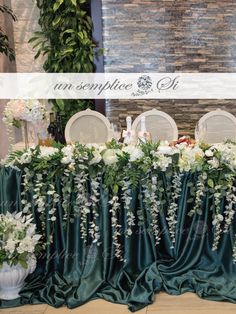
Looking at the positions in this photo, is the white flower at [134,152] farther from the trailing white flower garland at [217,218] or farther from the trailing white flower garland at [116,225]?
the trailing white flower garland at [217,218]

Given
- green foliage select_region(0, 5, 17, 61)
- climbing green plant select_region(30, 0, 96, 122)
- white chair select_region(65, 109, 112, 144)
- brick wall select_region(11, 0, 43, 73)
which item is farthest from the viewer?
brick wall select_region(11, 0, 43, 73)

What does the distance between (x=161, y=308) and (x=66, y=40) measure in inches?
124

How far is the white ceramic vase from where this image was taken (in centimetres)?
240

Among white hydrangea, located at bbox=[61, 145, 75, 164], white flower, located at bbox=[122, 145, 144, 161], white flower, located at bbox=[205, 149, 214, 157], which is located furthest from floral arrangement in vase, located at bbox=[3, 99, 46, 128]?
white flower, located at bbox=[205, 149, 214, 157]

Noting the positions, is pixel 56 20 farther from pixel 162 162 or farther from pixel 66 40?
pixel 162 162

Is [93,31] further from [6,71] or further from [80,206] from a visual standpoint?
[80,206]

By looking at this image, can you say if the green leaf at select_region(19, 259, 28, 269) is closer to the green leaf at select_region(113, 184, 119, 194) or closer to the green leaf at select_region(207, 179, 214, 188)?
the green leaf at select_region(113, 184, 119, 194)

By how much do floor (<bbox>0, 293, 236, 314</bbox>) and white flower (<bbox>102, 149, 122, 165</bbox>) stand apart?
0.86m

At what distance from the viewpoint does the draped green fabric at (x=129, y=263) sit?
2.48 m

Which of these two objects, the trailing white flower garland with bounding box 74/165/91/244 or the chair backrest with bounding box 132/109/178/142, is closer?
the trailing white flower garland with bounding box 74/165/91/244

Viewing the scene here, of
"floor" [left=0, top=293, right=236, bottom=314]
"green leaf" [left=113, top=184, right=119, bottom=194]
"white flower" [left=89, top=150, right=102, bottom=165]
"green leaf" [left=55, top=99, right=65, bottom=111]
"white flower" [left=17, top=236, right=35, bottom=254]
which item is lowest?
"floor" [left=0, top=293, right=236, bottom=314]

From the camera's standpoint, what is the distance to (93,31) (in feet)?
15.1

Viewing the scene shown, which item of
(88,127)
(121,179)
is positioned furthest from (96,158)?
(88,127)

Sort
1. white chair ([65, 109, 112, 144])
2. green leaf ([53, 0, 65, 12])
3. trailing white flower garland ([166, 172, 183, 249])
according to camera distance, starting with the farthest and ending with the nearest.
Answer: green leaf ([53, 0, 65, 12]), white chair ([65, 109, 112, 144]), trailing white flower garland ([166, 172, 183, 249])
